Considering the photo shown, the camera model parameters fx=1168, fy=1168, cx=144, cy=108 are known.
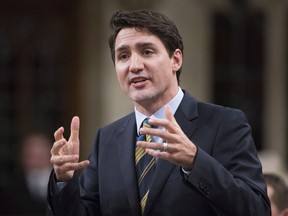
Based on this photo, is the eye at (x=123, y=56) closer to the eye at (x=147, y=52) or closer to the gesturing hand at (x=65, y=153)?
the eye at (x=147, y=52)

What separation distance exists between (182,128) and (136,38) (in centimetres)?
44

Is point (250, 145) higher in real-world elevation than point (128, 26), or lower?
lower

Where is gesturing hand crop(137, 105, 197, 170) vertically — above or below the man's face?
below

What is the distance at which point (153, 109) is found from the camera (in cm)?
514

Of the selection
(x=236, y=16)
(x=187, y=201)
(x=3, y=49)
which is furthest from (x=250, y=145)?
(x=3, y=49)

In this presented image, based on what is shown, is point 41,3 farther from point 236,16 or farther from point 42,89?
point 236,16

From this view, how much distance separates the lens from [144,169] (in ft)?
16.8

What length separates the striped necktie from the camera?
16.6 ft

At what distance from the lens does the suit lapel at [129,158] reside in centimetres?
502

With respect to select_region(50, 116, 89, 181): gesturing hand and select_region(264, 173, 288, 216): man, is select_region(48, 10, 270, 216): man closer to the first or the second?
select_region(50, 116, 89, 181): gesturing hand

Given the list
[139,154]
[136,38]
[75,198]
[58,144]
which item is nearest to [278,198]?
[139,154]

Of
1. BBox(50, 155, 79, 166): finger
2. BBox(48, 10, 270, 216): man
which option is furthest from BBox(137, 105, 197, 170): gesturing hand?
BBox(50, 155, 79, 166): finger

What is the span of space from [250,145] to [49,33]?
8.36 meters

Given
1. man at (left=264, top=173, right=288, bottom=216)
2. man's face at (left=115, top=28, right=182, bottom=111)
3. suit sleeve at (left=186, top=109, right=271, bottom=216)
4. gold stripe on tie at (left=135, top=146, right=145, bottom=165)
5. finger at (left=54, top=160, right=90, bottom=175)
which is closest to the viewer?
suit sleeve at (left=186, top=109, right=271, bottom=216)
